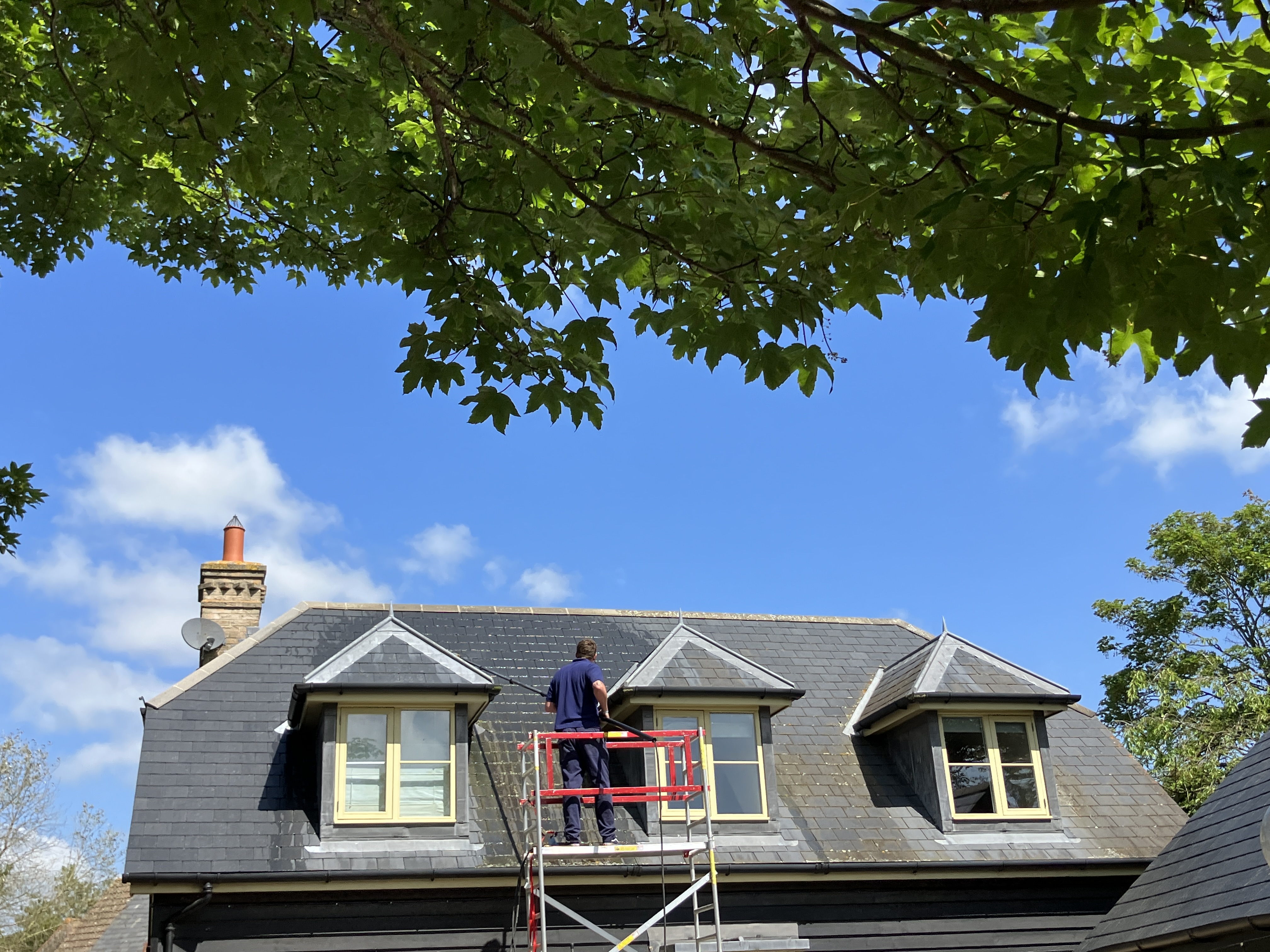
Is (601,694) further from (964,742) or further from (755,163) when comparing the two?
(755,163)

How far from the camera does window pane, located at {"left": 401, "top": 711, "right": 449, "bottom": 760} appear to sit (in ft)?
A: 40.7

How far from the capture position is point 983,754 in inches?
544

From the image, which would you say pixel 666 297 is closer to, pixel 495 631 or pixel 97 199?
pixel 97 199

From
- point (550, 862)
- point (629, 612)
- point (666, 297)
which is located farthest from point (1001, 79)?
point (629, 612)

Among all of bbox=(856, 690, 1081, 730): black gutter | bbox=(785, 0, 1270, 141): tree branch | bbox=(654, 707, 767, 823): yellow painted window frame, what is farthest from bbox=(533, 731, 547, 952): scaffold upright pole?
bbox=(785, 0, 1270, 141): tree branch

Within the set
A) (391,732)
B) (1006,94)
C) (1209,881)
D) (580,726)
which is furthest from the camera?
(391,732)

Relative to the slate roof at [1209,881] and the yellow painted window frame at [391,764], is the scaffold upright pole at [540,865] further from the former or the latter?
the slate roof at [1209,881]

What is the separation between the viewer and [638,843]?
12.6m

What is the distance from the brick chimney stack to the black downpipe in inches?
199

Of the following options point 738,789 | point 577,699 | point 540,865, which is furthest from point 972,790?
point 540,865

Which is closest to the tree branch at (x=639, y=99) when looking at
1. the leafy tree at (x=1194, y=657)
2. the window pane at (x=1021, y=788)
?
the window pane at (x=1021, y=788)

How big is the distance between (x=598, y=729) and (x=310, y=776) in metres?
3.44

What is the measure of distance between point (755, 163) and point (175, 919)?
376 inches

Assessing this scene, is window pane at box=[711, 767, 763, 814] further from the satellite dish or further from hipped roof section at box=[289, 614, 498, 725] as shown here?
the satellite dish
